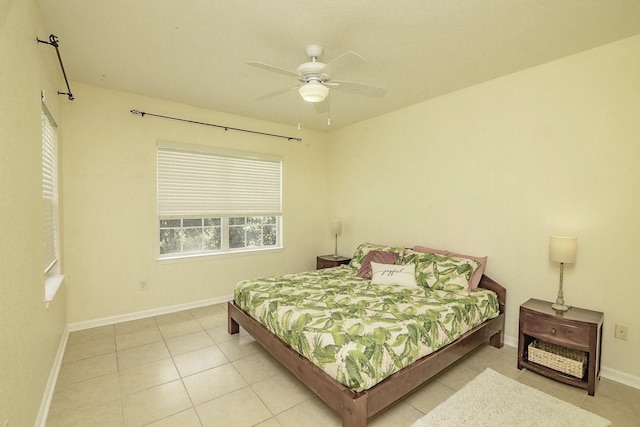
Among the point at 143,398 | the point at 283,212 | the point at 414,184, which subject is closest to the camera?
the point at 143,398

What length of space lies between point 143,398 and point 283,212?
3175 millimetres

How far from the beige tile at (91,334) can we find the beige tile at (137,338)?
16 centimetres

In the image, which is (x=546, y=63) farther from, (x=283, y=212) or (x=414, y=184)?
(x=283, y=212)

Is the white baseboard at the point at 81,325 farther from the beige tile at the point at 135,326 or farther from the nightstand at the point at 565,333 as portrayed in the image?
the nightstand at the point at 565,333

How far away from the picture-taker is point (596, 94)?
2590mm

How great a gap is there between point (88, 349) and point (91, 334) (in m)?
0.41

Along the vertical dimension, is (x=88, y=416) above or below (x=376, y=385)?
below

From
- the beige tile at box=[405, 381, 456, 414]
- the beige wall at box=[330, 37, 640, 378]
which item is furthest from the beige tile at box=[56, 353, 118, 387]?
the beige wall at box=[330, 37, 640, 378]

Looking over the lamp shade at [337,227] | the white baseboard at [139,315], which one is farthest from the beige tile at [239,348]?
the lamp shade at [337,227]

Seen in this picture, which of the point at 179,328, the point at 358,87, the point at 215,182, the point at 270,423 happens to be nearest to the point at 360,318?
the point at 270,423

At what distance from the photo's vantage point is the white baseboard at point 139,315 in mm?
3416

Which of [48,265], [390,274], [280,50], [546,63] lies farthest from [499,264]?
[48,265]

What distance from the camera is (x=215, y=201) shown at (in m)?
4.32

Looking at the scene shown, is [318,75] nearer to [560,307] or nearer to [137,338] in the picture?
[560,307]
